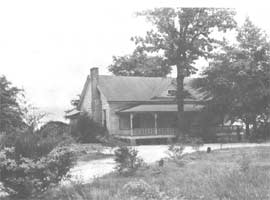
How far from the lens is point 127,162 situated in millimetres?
9125

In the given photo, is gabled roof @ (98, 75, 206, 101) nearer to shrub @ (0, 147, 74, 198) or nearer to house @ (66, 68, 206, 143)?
house @ (66, 68, 206, 143)

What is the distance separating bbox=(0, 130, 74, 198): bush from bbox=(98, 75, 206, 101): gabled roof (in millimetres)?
14096

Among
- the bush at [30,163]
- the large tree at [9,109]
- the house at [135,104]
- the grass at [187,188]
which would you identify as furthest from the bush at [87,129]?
the bush at [30,163]

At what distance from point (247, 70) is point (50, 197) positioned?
17741mm

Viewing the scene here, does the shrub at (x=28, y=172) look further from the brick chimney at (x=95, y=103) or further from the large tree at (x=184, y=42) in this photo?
the brick chimney at (x=95, y=103)

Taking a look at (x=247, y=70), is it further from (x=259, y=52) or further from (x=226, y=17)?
(x=226, y=17)

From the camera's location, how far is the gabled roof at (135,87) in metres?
21.1

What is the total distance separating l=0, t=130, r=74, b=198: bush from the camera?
623 cm

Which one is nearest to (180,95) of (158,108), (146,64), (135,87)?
(146,64)

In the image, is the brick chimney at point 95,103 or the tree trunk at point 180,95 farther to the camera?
the brick chimney at point 95,103

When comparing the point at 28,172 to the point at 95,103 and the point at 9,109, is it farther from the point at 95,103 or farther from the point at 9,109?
the point at 95,103

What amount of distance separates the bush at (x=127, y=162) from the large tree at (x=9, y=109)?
303cm

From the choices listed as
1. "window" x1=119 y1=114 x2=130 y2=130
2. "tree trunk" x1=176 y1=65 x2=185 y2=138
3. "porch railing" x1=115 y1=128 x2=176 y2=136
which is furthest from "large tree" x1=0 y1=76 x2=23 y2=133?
"window" x1=119 y1=114 x2=130 y2=130

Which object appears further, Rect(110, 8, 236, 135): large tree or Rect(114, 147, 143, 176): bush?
Rect(110, 8, 236, 135): large tree
